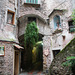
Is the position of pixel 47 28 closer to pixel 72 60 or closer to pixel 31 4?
pixel 31 4

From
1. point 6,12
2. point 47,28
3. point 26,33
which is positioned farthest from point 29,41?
point 6,12

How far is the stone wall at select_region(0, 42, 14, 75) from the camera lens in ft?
23.3

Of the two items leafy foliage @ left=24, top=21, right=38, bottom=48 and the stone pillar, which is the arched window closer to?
the stone pillar

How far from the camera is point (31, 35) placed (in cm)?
973

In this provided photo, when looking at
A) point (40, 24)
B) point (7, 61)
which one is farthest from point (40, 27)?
point (7, 61)

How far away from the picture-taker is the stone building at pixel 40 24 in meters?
8.04

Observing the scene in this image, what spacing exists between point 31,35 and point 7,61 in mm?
3552

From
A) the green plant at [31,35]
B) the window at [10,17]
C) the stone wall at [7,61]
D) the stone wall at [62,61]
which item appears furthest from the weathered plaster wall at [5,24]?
the stone wall at [62,61]

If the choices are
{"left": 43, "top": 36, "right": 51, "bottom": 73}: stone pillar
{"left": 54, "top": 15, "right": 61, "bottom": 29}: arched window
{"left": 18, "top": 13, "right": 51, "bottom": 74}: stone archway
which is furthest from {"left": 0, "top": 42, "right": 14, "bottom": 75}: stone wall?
{"left": 54, "top": 15, "right": 61, "bottom": 29}: arched window

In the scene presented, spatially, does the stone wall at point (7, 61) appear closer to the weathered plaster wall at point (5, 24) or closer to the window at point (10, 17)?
the weathered plaster wall at point (5, 24)

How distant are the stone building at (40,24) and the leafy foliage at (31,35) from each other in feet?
2.75

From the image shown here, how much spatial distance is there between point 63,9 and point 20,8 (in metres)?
4.73

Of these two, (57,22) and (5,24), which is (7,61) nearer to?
(5,24)

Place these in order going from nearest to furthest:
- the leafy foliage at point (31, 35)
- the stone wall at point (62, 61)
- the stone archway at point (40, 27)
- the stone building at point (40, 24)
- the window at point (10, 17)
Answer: the stone wall at point (62, 61), the stone building at point (40, 24), the window at point (10, 17), the leafy foliage at point (31, 35), the stone archway at point (40, 27)
